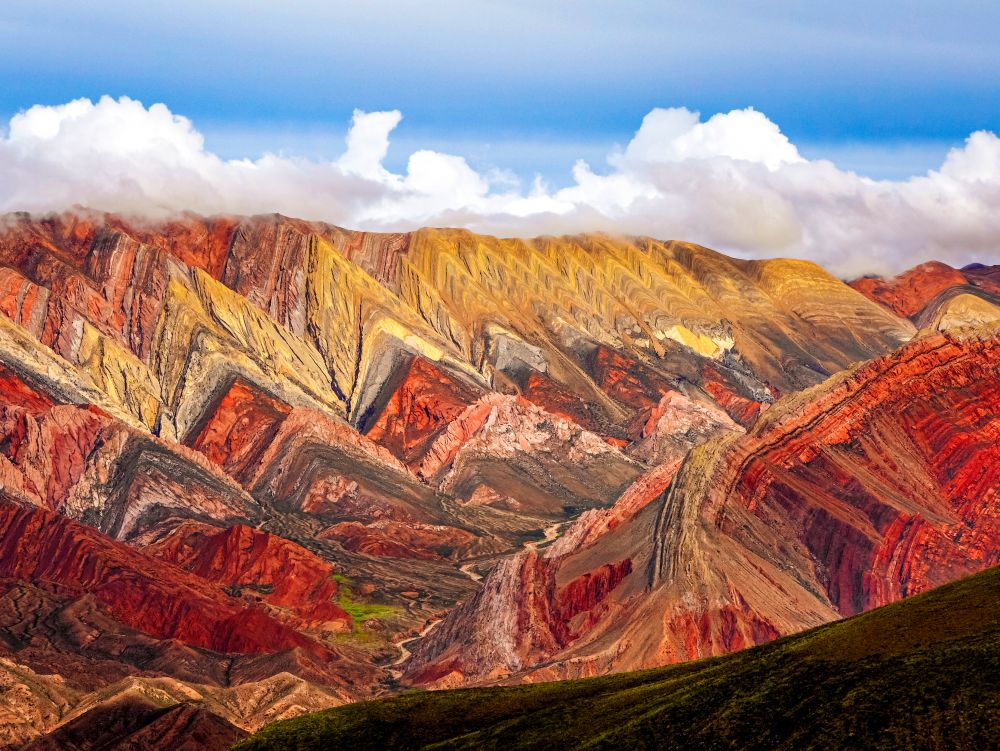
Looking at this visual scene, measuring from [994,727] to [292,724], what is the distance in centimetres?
3658

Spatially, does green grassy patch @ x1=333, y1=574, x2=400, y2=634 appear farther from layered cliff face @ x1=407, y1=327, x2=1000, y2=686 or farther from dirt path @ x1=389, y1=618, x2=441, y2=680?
layered cliff face @ x1=407, y1=327, x2=1000, y2=686

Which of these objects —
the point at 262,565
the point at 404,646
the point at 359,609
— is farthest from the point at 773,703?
the point at 262,565

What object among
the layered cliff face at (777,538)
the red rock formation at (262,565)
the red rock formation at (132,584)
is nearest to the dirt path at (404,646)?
the layered cliff face at (777,538)

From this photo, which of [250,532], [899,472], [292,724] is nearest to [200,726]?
[292,724]

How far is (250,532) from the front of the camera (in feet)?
631

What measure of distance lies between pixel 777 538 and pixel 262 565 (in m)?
80.1

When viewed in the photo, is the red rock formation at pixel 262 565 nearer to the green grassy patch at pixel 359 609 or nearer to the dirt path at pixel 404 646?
the green grassy patch at pixel 359 609

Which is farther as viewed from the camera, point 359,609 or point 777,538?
point 359,609

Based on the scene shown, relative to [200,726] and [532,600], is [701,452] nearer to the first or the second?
[532,600]

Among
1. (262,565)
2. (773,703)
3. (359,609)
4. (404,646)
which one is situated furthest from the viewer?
(262,565)

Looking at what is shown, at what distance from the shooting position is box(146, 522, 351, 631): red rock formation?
176625 millimetres

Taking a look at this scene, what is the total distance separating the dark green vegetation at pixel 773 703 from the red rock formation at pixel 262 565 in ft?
349

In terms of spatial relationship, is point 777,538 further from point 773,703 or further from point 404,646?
point 773,703

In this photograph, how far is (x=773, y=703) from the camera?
162ft
